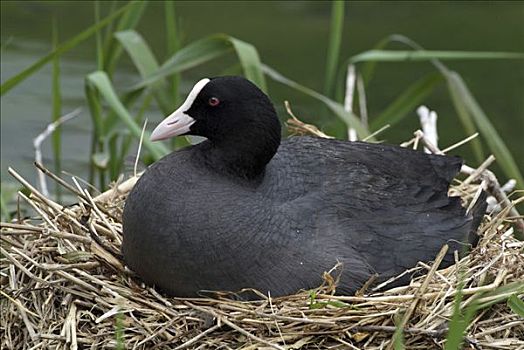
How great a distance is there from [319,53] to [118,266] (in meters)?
3.97

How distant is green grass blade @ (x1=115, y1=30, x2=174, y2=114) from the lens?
4.52 metres

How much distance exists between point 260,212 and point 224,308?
29cm

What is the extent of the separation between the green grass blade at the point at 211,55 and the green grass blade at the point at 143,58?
113 millimetres

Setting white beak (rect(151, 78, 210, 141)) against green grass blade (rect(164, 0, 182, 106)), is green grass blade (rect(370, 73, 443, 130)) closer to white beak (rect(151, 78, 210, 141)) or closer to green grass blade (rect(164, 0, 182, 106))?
green grass blade (rect(164, 0, 182, 106))

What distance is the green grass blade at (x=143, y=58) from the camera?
178 inches

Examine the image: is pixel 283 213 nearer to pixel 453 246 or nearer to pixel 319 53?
pixel 453 246

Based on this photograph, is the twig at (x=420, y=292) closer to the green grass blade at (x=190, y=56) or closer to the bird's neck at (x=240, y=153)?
the bird's neck at (x=240, y=153)

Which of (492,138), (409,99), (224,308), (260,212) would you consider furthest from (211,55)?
(224,308)

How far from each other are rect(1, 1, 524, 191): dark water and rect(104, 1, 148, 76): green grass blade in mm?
1448

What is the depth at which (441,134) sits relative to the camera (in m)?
6.54

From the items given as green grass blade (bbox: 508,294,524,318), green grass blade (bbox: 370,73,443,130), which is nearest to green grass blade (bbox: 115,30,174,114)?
green grass blade (bbox: 370,73,443,130)

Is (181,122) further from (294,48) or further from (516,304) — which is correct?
(294,48)

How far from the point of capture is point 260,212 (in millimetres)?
3424

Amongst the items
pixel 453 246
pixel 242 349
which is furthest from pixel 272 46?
pixel 242 349
